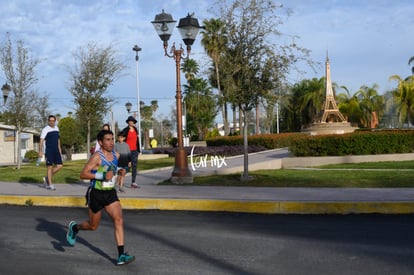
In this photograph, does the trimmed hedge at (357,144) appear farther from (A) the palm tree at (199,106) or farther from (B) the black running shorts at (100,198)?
(A) the palm tree at (199,106)

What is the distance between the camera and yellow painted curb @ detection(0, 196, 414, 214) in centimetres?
962

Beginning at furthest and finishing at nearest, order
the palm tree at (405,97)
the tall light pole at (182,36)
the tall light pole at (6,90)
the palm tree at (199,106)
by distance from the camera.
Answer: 1. the palm tree at (199,106)
2. the palm tree at (405,97)
3. the tall light pole at (6,90)
4. the tall light pole at (182,36)

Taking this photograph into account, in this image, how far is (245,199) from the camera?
1066 cm

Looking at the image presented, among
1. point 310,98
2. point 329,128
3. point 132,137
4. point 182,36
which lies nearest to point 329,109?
point 329,128

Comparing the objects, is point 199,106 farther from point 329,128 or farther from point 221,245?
point 221,245

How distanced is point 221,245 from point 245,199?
3.56 m

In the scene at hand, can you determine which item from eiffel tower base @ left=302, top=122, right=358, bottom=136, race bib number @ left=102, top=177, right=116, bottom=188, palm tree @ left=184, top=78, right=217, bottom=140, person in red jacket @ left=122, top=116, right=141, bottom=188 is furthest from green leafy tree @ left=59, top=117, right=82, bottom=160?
race bib number @ left=102, top=177, right=116, bottom=188

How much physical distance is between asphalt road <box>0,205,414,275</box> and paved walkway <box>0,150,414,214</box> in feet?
1.02

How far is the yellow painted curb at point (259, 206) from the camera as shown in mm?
9617

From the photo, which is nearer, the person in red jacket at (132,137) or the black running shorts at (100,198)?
the black running shorts at (100,198)

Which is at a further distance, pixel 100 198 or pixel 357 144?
pixel 357 144

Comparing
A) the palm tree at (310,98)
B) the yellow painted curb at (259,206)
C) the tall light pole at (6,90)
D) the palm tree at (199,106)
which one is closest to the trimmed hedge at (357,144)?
the yellow painted curb at (259,206)

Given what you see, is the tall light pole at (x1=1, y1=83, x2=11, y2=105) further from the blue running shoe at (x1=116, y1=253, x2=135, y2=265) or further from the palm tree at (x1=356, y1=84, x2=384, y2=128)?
the palm tree at (x1=356, y1=84, x2=384, y2=128)

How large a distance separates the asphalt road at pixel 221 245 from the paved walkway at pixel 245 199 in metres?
0.31
